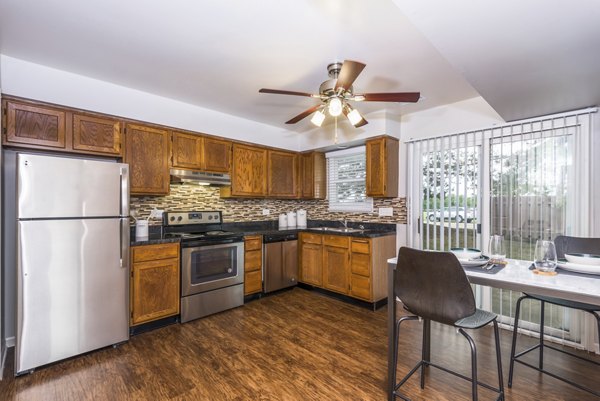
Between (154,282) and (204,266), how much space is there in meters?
0.54

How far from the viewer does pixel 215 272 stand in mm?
3352

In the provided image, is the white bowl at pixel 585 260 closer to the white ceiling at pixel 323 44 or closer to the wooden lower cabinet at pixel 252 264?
the white ceiling at pixel 323 44

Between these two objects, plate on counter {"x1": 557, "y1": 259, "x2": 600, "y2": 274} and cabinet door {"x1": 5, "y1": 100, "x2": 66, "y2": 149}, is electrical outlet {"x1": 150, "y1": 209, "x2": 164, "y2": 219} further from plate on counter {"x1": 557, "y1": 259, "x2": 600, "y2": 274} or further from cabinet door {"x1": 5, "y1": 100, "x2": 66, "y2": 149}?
plate on counter {"x1": 557, "y1": 259, "x2": 600, "y2": 274}

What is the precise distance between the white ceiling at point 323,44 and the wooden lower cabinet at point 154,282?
170 centimetres

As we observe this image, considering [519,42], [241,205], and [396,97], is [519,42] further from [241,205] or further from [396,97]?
[241,205]

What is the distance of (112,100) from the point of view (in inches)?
115

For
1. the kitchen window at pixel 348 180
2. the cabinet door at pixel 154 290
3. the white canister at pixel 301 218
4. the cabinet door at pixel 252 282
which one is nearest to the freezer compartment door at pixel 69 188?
the cabinet door at pixel 154 290

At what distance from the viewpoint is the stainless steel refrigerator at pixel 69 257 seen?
7.10ft

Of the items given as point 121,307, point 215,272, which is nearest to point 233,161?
point 215,272

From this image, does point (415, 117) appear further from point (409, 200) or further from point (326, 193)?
point (326, 193)

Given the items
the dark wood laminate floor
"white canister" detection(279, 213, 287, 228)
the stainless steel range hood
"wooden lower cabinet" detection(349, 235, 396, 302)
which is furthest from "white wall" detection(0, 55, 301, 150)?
the dark wood laminate floor

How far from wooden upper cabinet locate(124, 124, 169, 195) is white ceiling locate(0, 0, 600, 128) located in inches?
19.4

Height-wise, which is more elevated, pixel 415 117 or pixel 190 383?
pixel 415 117

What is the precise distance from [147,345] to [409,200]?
3254mm
